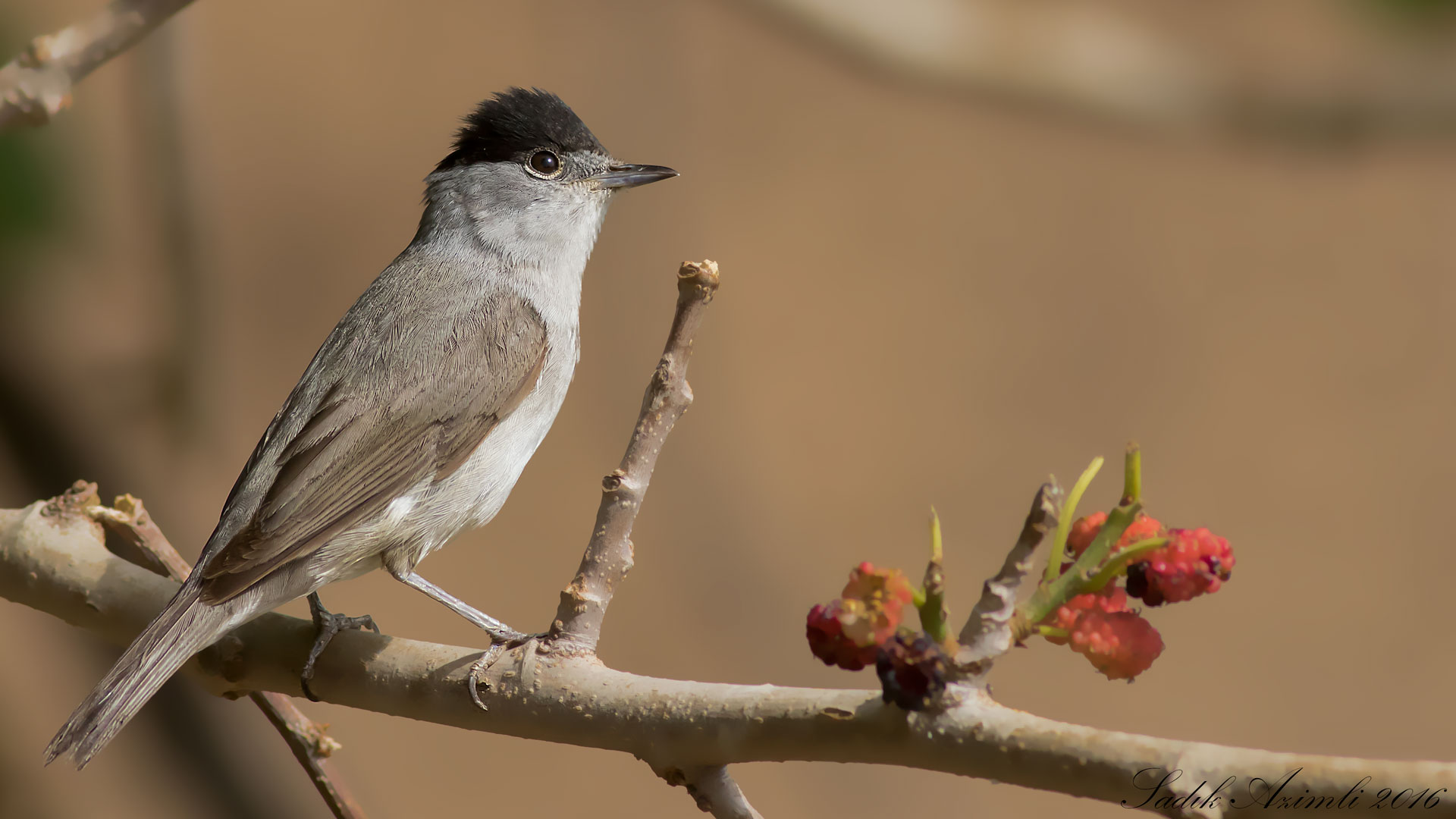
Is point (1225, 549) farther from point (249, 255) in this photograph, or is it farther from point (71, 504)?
point (249, 255)

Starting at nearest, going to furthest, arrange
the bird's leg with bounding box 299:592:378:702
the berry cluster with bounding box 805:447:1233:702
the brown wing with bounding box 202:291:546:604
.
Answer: the berry cluster with bounding box 805:447:1233:702 → the bird's leg with bounding box 299:592:378:702 → the brown wing with bounding box 202:291:546:604

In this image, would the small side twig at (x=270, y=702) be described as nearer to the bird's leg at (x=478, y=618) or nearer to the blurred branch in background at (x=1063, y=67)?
the bird's leg at (x=478, y=618)

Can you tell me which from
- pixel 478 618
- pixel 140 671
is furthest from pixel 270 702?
pixel 478 618

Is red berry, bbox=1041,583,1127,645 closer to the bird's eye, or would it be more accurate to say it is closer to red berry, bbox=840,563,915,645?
red berry, bbox=840,563,915,645

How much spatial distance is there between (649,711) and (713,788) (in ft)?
0.46

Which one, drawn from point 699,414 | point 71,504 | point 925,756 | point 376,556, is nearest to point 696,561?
point 699,414

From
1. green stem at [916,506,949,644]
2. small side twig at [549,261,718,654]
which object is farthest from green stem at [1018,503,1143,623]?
small side twig at [549,261,718,654]

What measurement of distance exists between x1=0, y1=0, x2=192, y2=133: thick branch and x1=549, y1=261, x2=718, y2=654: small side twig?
89cm

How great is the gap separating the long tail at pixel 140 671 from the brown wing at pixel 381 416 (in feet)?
0.69

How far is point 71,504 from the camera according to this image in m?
2.20

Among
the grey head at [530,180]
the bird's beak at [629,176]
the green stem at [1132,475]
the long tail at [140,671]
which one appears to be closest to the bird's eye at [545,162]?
the grey head at [530,180]

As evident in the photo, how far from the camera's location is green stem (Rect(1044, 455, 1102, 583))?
1.24m

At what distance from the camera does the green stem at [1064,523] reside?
124 cm

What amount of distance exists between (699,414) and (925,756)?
517 cm
